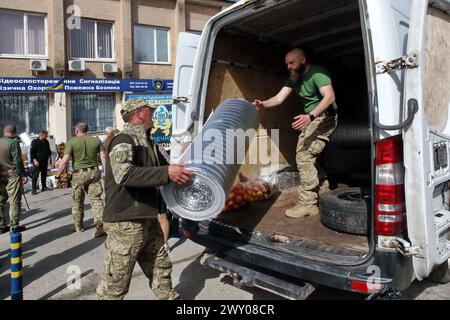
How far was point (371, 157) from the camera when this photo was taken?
8.47ft

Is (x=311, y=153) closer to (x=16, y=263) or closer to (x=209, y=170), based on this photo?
(x=209, y=170)

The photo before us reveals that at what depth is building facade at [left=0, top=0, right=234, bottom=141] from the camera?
13602 mm

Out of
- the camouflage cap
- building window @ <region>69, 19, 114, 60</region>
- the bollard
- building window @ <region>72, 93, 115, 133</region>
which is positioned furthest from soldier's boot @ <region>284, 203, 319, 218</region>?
building window @ <region>69, 19, 114, 60</region>

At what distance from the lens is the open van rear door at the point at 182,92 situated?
4012 millimetres

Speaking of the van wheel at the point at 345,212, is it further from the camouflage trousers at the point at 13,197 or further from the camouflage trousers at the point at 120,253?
the camouflage trousers at the point at 13,197

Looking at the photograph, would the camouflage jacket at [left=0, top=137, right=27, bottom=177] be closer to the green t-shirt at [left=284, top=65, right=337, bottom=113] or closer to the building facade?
the green t-shirt at [left=284, top=65, right=337, bottom=113]

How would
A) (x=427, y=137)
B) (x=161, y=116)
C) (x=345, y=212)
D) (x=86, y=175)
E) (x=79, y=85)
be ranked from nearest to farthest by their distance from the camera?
(x=427, y=137) → (x=345, y=212) → (x=86, y=175) → (x=79, y=85) → (x=161, y=116)

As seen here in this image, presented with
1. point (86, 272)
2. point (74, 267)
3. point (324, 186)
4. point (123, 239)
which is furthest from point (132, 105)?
point (324, 186)

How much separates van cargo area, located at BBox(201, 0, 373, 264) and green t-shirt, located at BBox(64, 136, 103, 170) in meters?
2.68

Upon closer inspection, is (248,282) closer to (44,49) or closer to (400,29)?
(400,29)

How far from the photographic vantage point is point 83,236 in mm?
6047

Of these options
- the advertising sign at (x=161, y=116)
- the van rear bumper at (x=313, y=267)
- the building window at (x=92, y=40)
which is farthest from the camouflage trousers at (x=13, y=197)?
the building window at (x=92, y=40)

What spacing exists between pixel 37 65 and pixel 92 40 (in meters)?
2.47

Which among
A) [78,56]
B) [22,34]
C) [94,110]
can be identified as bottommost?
[94,110]
